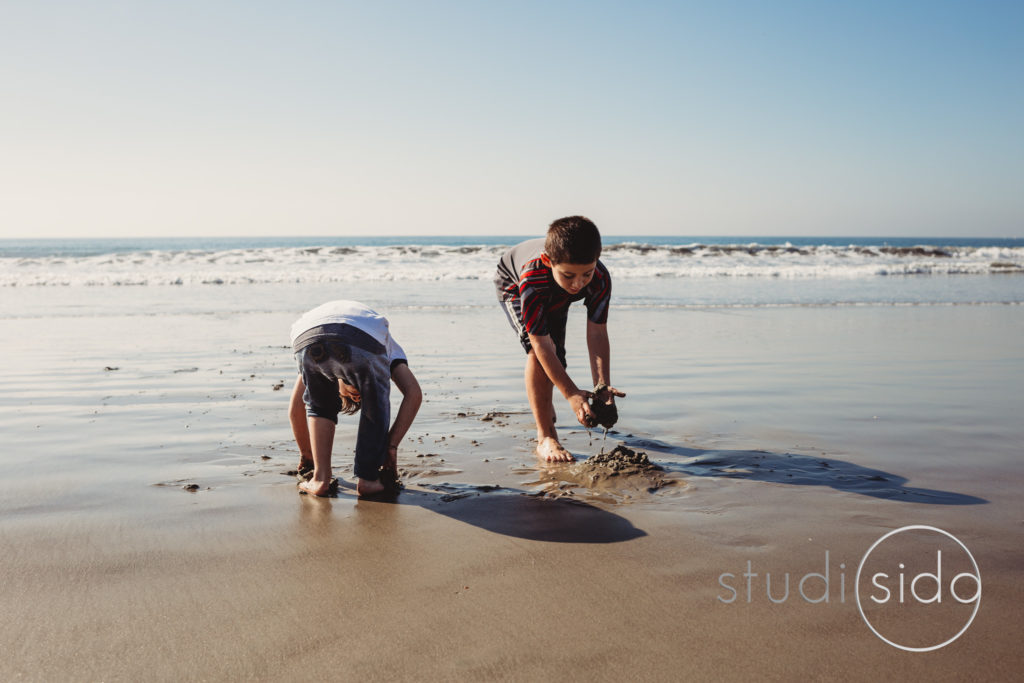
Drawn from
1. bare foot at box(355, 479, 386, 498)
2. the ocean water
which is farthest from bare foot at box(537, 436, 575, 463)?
the ocean water

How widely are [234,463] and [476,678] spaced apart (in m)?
2.36

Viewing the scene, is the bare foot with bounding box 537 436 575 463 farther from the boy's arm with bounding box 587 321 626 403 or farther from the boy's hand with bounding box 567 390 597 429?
the boy's arm with bounding box 587 321 626 403

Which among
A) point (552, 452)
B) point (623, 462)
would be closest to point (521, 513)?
point (623, 462)

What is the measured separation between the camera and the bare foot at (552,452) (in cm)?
378

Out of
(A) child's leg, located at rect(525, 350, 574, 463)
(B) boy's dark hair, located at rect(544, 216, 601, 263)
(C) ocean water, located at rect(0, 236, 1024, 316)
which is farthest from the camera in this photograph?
(C) ocean water, located at rect(0, 236, 1024, 316)

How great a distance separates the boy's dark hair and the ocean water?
8.92m

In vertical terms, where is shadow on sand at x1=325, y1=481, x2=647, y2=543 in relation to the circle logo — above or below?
below

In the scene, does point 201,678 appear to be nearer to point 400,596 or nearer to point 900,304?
point 400,596

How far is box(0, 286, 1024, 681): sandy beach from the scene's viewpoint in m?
1.92

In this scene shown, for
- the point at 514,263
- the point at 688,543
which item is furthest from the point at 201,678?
the point at 514,263

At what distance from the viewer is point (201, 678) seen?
181 centimetres

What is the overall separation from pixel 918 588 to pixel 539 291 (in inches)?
88.2

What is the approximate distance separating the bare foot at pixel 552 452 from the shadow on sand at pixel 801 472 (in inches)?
18.5

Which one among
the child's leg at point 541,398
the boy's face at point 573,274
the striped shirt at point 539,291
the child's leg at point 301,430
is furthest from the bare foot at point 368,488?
the boy's face at point 573,274
